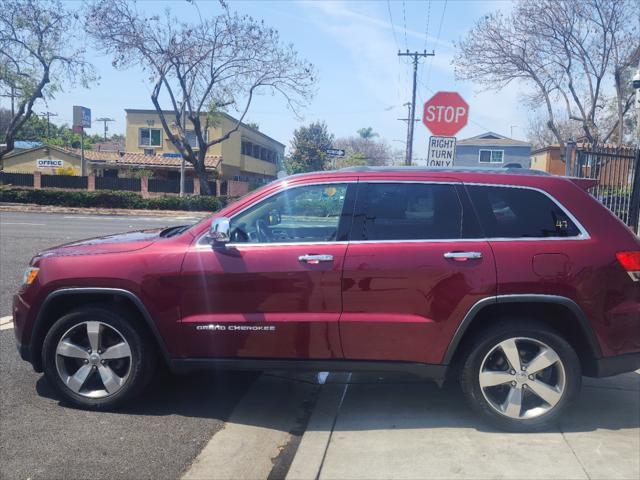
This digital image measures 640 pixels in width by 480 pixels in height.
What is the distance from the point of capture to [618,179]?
38.3 feet

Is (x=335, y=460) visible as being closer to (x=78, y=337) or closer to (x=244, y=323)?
(x=244, y=323)

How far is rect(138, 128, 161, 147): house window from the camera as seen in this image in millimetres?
51531

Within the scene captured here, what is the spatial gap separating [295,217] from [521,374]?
2007 mm

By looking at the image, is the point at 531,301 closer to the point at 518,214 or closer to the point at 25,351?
the point at 518,214

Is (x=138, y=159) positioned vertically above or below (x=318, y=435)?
above

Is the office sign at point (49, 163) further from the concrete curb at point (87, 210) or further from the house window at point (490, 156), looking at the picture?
→ the house window at point (490, 156)

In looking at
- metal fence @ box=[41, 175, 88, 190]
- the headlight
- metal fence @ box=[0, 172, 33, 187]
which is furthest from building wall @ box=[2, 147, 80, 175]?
the headlight

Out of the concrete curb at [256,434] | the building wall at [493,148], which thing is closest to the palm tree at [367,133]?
the building wall at [493,148]

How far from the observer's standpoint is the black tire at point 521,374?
4.23 metres

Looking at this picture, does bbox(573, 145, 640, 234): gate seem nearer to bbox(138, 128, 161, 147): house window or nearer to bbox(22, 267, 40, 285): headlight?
bbox(22, 267, 40, 285): headlight

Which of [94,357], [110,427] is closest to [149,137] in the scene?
[94,357]

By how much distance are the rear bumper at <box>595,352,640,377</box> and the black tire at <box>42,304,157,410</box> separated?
3280 millimetres

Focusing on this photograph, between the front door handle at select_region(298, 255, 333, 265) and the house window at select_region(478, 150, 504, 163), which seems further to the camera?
the house window at select_region(478, 150, 504, 163)

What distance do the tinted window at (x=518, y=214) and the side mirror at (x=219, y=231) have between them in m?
1.80
